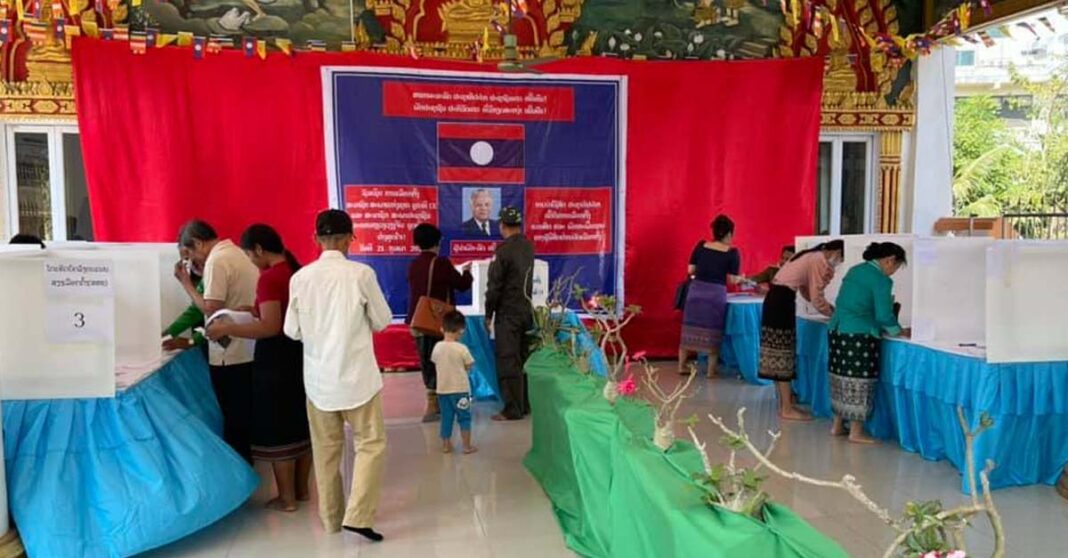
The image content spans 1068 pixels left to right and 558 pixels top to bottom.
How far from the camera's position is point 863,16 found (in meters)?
7.04

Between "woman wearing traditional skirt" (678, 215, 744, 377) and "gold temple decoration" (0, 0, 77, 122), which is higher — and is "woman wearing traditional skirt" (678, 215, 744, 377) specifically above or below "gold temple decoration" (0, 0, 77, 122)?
below

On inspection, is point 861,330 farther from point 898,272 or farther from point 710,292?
point 710,292

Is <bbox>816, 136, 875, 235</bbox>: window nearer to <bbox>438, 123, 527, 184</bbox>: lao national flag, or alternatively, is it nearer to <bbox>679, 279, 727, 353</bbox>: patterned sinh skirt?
<bbox>679, 279, 727, 353</bbox>: patterned sinh skirt

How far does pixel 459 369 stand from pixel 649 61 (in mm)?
3729

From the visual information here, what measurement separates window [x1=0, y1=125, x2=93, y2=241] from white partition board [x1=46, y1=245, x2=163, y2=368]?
334 centimetres

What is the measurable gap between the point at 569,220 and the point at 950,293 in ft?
10.4

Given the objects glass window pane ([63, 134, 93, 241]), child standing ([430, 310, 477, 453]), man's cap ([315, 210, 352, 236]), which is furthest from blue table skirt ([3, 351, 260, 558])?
glass window pane ([63, 134, 93, 241])

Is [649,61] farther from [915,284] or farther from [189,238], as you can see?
[189,238]

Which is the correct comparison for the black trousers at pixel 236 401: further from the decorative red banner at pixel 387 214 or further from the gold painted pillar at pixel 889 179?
the gold painted pillar at pixel 889 179

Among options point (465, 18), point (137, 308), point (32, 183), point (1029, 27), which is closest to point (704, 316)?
point (465, 18)

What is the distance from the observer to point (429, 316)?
4367mm

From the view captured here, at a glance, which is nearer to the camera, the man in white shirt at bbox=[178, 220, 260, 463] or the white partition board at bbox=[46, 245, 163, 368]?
the white partition board at bbox=[46, 245, 163, 368]

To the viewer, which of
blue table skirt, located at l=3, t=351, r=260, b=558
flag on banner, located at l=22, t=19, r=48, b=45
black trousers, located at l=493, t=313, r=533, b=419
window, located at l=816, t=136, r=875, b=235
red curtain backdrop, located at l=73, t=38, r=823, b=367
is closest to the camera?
blue table skirt, located at l=3, t=351, r=260, b=558

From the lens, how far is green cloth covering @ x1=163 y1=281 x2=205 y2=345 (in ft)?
11.8
